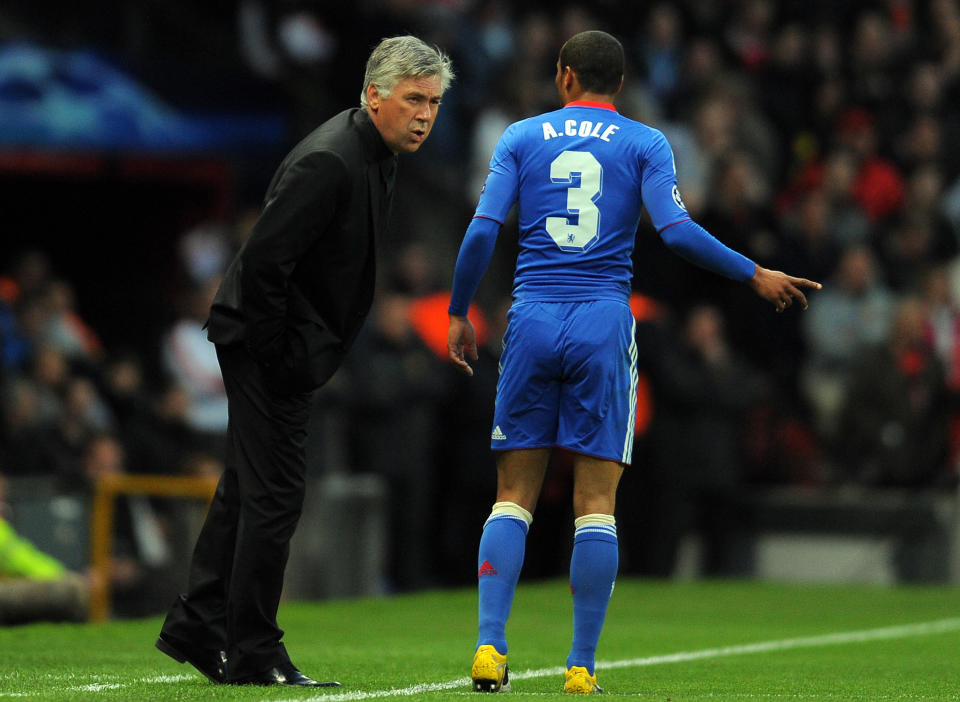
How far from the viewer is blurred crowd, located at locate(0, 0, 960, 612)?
44.0ft

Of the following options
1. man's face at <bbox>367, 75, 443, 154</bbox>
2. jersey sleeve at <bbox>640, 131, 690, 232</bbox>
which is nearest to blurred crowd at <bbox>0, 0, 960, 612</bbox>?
man's face at <bbox>367, 75, 443, 154</bbox>

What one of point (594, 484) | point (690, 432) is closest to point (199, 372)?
point (690, 432)

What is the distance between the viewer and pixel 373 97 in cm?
665

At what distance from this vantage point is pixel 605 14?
65.7 ft

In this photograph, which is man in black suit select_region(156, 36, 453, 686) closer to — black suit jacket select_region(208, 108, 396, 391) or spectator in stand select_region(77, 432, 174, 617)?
black suit jacket select_region(208, 108, 396, 391)

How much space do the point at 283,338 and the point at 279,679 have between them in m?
1.17

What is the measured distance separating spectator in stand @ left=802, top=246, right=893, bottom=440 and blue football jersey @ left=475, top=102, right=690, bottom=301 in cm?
972

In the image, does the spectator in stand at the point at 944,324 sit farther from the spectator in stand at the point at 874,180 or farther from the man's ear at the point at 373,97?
the man's ear at the point at 373,97

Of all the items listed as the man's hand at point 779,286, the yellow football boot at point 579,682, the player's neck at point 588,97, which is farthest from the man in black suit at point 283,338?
the man's hand at point 779,286

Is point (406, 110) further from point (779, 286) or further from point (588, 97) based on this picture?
point (779, 286)

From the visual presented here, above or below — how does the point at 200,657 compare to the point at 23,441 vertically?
below

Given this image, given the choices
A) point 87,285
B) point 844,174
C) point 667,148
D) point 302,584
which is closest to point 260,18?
point 87,285

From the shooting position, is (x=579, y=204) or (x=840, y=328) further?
(x=840, y=328)

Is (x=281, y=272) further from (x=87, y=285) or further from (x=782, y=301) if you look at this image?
(x=87, y=285)
